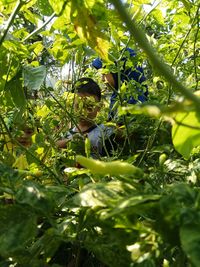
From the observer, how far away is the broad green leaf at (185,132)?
61 cm

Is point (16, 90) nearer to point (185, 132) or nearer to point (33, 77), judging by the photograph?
point (33, 77)

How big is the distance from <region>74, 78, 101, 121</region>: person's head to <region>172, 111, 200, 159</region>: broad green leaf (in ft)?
3.59

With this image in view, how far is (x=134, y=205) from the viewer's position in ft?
1.78

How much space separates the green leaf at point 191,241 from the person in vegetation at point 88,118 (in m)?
1.13

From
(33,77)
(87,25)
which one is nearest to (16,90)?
(33,77)

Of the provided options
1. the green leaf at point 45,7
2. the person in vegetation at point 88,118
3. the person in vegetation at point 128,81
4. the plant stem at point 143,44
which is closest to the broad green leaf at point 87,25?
the plant stem at point 143,44

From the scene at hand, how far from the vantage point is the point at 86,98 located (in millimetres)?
1943

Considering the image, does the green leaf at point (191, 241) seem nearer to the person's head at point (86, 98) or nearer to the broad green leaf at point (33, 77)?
the broad green leaf at point (33, 77)

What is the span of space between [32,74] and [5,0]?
0.19m

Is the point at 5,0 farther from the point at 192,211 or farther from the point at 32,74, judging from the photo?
the point at 192,211

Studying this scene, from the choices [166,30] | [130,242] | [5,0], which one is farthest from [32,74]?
[166,30]

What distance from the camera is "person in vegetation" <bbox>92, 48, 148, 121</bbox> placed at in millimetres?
1697

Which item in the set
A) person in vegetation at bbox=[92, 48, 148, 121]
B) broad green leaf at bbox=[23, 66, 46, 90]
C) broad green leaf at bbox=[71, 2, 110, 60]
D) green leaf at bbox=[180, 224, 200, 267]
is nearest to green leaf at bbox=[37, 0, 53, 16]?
broad green leaf at bbox=[23, 66, 46, 90]

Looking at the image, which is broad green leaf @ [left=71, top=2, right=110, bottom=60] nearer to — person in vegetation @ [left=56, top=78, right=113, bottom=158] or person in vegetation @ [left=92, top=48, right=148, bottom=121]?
person in vegetation @ [left=92, top=48, right=148, bottom=121]
